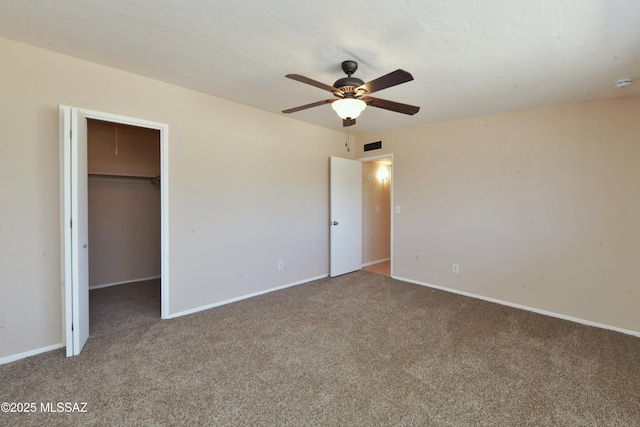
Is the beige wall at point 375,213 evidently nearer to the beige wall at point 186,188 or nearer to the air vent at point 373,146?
the air vent at point 373,146

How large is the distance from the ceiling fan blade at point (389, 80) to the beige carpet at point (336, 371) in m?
2.10

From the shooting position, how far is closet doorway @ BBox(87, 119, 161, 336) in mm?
4184

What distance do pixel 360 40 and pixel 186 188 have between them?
232 cm

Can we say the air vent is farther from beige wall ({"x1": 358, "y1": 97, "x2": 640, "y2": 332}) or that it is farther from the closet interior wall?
the closet interior wall

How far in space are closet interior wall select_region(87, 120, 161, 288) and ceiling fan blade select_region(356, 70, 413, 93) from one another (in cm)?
373

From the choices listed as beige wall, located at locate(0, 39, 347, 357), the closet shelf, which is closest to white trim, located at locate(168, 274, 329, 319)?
beige wall, located at locate(0, 39, 347, 357)

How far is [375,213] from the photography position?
5789mm

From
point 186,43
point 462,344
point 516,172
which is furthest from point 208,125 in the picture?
point 516,172

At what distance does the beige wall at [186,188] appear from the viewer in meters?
2.28

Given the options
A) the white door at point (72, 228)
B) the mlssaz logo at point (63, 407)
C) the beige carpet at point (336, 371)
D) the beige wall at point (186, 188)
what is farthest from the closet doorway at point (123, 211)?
the mlssaz logo at point (63, 407)

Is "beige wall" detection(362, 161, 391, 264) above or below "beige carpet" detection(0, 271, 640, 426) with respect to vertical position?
above

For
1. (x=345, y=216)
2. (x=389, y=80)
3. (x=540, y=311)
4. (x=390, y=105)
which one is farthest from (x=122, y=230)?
(x=540, y=311)

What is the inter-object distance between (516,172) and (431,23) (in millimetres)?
2489

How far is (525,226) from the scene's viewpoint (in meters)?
3.47
